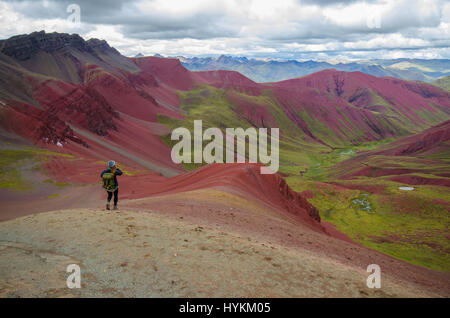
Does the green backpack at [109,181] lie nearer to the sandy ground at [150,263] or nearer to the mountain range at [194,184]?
the sandy ground at [150,263]

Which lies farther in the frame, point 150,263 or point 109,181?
point 109,181

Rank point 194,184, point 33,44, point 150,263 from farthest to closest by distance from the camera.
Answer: point 33,44 → point 194,184 → point 150,263

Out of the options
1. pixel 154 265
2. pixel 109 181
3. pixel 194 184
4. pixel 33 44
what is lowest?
pixel 154 265

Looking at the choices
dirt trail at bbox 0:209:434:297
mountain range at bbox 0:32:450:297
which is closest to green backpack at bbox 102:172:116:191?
mountain range at bbox 0:32:450:297

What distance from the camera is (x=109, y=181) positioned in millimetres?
16594

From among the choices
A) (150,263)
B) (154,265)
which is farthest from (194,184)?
(154,265)

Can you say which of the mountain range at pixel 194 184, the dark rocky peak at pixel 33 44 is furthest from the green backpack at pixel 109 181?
the dark rocky peak at pixel 33 44

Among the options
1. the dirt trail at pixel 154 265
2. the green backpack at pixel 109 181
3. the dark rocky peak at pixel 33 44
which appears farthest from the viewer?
the dark rocky peak at pixel 33 44

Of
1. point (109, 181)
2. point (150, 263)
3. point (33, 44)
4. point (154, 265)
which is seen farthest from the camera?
point (33, 44)

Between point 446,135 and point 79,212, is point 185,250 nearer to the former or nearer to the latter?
point 79,212

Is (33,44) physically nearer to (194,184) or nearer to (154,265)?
(194,184)

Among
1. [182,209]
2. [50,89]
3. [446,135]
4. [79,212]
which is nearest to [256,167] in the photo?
[182,209]

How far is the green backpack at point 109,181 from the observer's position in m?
16.3
